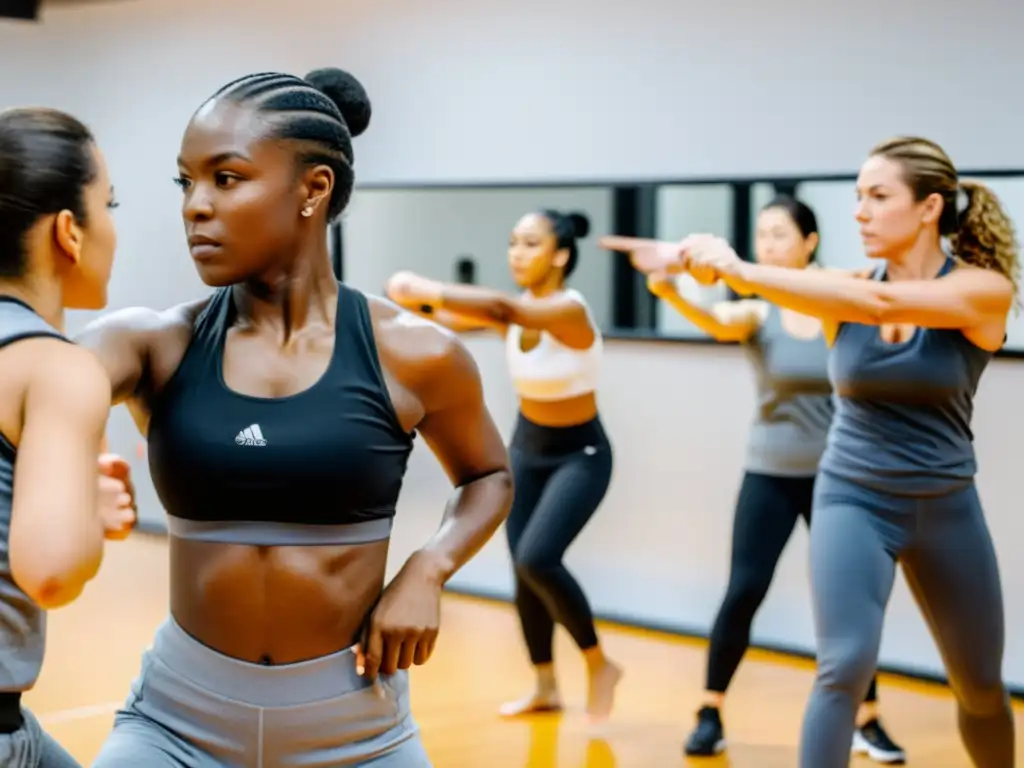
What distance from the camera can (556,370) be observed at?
4.73 metres

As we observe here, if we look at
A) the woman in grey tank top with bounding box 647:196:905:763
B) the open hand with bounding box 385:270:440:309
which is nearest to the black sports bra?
the open hand with bounding box 385:270:440:309

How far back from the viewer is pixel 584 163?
246 inches

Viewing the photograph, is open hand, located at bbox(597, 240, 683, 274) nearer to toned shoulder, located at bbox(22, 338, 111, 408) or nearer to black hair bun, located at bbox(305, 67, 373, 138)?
black hair bun, located at bbox(305, 67, 373, 138)

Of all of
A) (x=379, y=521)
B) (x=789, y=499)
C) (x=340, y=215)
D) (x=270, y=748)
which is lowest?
(x=789, y=499)

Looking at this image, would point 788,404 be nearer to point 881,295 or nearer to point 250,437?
point 881,295

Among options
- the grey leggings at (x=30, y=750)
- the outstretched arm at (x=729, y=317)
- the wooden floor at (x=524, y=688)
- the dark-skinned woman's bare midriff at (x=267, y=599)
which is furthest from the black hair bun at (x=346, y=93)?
the wooden floor at (x=524, y=688)

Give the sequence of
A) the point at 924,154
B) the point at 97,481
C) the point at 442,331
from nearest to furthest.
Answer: the point at 97,481
the point at 442,331
the point at 924,154

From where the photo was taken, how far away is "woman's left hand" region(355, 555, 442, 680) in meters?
2.02

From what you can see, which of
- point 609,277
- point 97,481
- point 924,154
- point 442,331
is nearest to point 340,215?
point 442,331

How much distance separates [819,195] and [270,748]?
13.0 ft

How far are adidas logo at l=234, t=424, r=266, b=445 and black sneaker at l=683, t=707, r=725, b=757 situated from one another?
9.23ft

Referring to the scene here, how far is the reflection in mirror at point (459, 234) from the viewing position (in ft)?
20.4

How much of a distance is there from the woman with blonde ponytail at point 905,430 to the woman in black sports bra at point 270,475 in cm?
136

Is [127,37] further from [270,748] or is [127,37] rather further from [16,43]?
[270,748]
